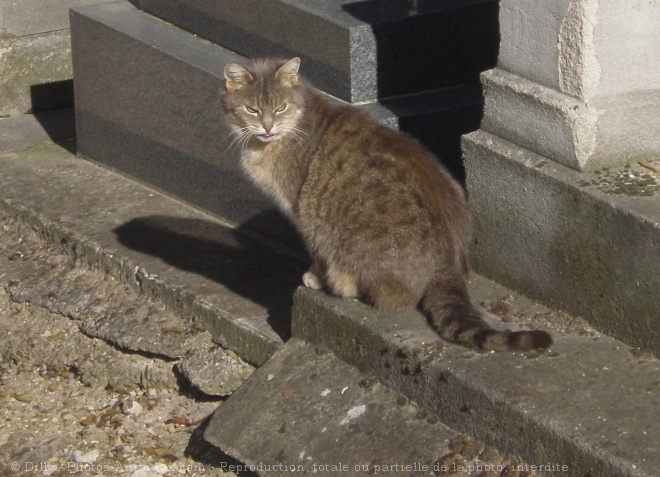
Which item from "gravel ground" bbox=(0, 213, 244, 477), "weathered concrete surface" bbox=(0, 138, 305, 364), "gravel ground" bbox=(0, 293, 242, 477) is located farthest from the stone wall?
"gravel ground" bbox=(0, 293, 242, 477)

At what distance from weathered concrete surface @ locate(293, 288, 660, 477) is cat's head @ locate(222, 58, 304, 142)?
789 mm

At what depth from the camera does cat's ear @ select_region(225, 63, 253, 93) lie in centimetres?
426

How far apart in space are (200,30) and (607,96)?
2.56m

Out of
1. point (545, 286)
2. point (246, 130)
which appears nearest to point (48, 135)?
point (246, 130)

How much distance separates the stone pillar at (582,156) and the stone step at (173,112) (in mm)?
847

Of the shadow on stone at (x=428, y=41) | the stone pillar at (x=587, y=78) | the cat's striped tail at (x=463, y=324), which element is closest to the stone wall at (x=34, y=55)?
the shadow on stone at (x=428, y=41)

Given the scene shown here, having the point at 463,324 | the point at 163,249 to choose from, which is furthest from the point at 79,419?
the point at 463,324

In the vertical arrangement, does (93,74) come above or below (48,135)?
above

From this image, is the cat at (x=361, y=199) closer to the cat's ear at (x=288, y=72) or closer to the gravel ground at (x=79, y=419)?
the cat's ear at (x=288, y=72)

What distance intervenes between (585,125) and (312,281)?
1.18 metres

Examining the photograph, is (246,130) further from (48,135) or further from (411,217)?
(48,135)

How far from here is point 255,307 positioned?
448 centimetres

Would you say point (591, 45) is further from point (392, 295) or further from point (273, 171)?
point (273, 171)

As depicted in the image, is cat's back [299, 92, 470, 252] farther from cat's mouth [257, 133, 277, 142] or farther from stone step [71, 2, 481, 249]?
stone step [71, 2, 481, 249]
